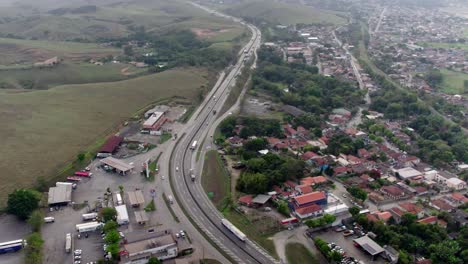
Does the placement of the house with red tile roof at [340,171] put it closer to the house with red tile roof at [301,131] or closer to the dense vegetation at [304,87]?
the house with red tile roof at [301,131]

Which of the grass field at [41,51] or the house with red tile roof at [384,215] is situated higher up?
the house with red tile roof at [384,215]

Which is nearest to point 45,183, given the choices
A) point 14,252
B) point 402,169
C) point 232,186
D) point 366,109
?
point 14,252

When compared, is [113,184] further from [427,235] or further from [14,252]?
[427,235]

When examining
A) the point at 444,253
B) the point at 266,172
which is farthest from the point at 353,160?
the point at 444,253

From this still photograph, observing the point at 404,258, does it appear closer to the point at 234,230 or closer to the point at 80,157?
the point at 234,230

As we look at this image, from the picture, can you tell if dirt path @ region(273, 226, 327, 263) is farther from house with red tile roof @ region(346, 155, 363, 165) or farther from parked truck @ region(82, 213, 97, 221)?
parked truck @ region(82, 213, 97, 221)

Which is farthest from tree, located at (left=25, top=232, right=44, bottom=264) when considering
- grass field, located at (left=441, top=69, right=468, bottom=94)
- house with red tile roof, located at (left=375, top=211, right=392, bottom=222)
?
grass field, located at (left=441, top=69, right=468, bottom=94)

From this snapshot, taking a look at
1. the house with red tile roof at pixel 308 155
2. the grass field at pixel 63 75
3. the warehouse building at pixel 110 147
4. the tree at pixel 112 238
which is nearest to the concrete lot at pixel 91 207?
the tree at pixel 112 238
